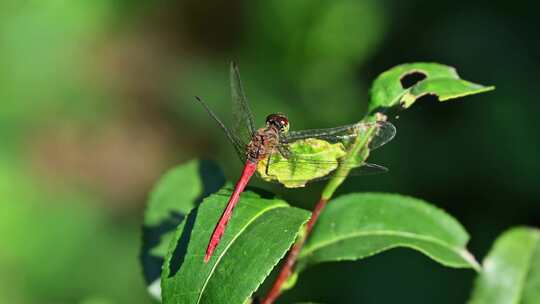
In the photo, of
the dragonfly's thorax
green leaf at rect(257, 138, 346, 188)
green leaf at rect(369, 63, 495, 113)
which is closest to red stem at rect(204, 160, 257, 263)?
green leaf at rect(257, 138, 346, 188)

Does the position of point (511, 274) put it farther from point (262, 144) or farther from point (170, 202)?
point (170, 202)

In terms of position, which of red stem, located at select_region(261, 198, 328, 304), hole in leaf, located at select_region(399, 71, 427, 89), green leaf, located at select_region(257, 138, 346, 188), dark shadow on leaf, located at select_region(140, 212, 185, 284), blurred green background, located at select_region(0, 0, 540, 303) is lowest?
blurred green background, located at select_region(0, 0, 540, 303)

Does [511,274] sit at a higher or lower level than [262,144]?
lower

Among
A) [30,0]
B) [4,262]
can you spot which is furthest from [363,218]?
[30,0]

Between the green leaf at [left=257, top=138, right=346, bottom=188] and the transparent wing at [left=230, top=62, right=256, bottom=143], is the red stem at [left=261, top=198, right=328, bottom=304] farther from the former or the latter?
the transparent wing at [left=230, top=62, right=256, bottom=143]

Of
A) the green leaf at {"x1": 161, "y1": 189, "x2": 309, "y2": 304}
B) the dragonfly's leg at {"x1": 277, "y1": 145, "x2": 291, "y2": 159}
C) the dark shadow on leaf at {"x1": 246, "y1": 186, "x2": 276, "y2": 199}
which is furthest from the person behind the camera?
the dragonfly's leg at {"x1": 277, "y1": 145, "x2": 291, "y2": 159}

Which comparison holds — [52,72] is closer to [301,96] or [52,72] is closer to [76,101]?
[76,101]

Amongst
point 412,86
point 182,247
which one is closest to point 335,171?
point 412,86
